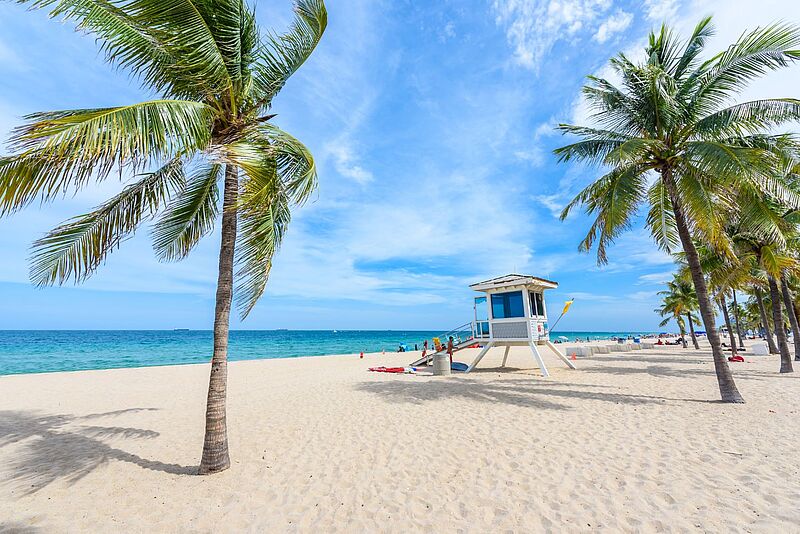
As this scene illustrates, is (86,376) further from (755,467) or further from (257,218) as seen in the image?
(755,467)

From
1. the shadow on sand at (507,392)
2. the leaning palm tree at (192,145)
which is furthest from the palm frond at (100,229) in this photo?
the shadow on sand at (507,392)

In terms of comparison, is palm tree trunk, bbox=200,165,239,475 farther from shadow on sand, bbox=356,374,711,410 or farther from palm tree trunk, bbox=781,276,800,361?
palm tree trunk, bbox=781,276,800,361

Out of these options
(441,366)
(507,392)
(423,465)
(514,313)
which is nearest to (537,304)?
(514,313)

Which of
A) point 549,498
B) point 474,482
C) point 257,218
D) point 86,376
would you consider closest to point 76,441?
point 257,218

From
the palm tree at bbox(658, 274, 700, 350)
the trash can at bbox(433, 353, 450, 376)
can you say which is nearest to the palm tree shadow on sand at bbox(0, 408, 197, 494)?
the trash can at bbox(433, 353, 450, 376)

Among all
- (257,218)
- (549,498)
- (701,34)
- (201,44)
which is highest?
(701,34)

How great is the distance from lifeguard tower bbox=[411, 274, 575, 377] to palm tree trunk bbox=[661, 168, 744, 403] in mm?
5592

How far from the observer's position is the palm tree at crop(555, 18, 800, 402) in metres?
8.19

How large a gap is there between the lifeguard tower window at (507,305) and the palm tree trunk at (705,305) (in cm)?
613

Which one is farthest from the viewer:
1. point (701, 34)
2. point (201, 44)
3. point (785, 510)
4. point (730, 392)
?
point (701, 34)

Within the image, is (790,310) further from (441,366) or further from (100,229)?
(100,229)

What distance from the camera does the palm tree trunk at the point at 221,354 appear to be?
5.57m

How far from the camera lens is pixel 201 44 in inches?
195

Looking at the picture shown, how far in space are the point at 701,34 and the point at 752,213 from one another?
5.10 meters
